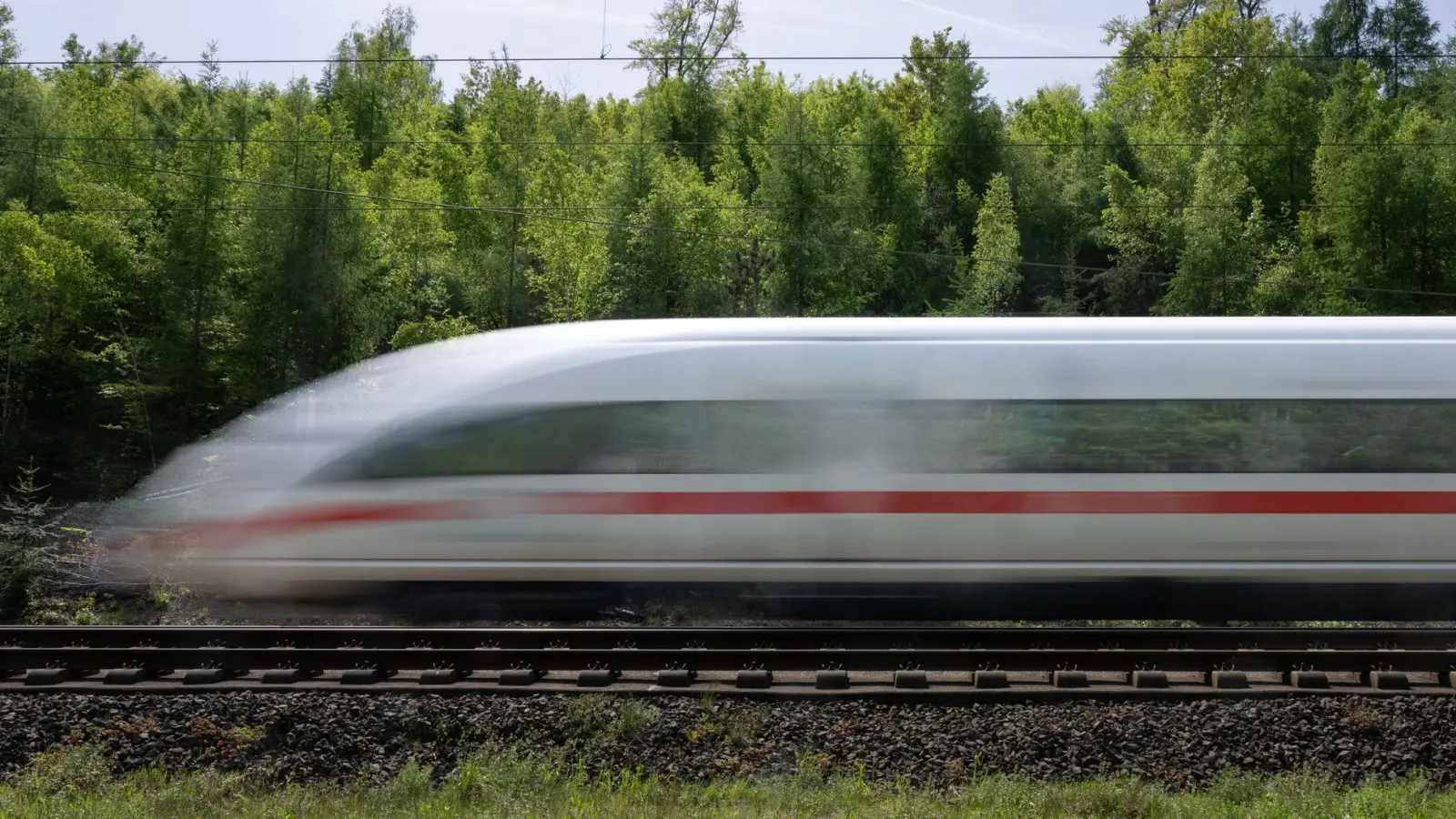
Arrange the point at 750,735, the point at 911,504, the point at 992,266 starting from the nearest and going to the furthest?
the point at 750,735
the point at 911,504
the point at 992,266

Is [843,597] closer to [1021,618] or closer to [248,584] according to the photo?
[1021,618]

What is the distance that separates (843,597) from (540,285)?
2907 centimetres

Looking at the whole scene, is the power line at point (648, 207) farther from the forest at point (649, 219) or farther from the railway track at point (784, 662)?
the railway track at point (784, 662)

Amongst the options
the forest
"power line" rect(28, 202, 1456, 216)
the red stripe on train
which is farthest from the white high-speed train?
"power line" rect(28, 202, 1456, 216)

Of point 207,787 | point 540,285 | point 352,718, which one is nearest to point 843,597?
point 352,718

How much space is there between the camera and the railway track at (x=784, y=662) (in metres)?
8.09

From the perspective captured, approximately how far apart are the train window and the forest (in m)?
20.1

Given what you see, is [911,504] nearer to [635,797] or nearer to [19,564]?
[635,797]

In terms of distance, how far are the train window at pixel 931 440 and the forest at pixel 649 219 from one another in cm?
2014

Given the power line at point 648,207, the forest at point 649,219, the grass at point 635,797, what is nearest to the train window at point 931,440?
the grass at point 635,797

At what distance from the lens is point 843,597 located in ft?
26.7

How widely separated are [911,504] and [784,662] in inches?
65.6

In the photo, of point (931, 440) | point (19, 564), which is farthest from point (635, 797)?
point (19, 564)

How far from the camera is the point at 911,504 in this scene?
7.95 metres
